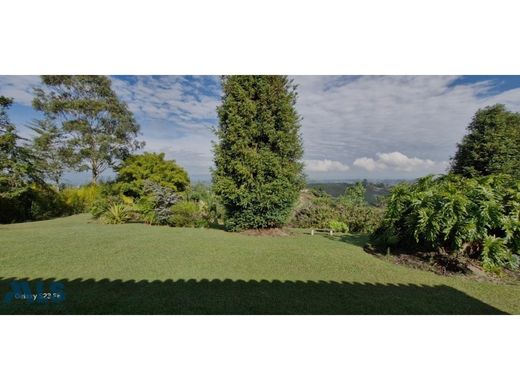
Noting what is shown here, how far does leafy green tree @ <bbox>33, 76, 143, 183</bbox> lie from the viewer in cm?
1563

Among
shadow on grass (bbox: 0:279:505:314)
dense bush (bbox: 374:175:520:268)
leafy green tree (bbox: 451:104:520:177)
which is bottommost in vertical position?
shadow on grass (bbox: 0:279:505:314)

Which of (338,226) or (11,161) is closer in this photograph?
(11,161)

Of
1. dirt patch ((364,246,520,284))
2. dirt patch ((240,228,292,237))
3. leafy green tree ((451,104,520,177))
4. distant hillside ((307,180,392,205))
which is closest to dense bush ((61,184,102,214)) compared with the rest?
dirt patch ((240,228,292,237))

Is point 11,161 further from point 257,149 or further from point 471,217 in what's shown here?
Result: point 471,217

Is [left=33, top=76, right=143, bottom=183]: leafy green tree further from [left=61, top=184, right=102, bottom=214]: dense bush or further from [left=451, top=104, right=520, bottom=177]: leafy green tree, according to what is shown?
[left=451, top=104, right=520, bottom=177]: leafy green tree

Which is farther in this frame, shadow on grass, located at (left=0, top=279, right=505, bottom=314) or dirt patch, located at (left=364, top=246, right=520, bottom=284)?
dirt patch, located at (left=364, top=246, right=520, bottom=284)

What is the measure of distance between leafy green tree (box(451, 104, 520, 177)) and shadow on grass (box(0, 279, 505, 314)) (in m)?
9.47

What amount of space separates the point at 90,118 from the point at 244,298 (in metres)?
18.6

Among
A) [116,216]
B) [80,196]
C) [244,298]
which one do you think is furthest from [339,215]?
[80,196]

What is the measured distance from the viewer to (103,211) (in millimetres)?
10867

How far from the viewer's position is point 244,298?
3.47m

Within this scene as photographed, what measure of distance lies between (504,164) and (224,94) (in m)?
12.0

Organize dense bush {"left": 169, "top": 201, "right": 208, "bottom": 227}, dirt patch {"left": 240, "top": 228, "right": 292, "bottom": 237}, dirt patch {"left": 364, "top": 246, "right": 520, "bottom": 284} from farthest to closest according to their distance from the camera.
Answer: dense bush {"left": 169, "top": 201, "right": 208, "bottom": 227} → dirt patch {"left": 240, "top": 228, "right": 292, "bottom": 237} → dirt patch {"left": 364, "top": 246, "right": 520, "bottom": 284}

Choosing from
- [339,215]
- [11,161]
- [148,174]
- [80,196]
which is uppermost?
[11,161]
